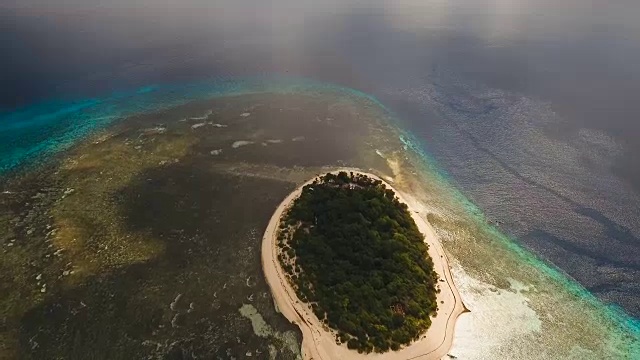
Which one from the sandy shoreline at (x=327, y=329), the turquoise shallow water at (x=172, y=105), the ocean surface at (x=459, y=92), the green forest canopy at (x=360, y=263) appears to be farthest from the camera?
the ocean surface at (x=459, y=92)

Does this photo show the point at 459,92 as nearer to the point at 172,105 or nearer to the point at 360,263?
the point at 360,263

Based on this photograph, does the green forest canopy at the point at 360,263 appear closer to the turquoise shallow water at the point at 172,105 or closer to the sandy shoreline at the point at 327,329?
the sandy shoreline at the point at 327,329

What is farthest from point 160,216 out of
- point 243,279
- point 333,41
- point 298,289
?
point 333,41

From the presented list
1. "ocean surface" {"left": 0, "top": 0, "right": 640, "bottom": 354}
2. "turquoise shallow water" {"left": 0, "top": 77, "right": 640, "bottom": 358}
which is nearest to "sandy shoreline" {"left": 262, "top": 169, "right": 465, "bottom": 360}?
"turquoise shallow water" {"left": 0, "top": 77, "right": 640, "bottom": 358}

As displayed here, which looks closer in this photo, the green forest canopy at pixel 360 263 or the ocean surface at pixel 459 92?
the green forest canopy at pixel 360 263

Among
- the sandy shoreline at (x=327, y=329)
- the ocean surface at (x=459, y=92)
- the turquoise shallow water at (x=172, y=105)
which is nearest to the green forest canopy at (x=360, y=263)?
the sandy shoreline at (x=327, y=329)
